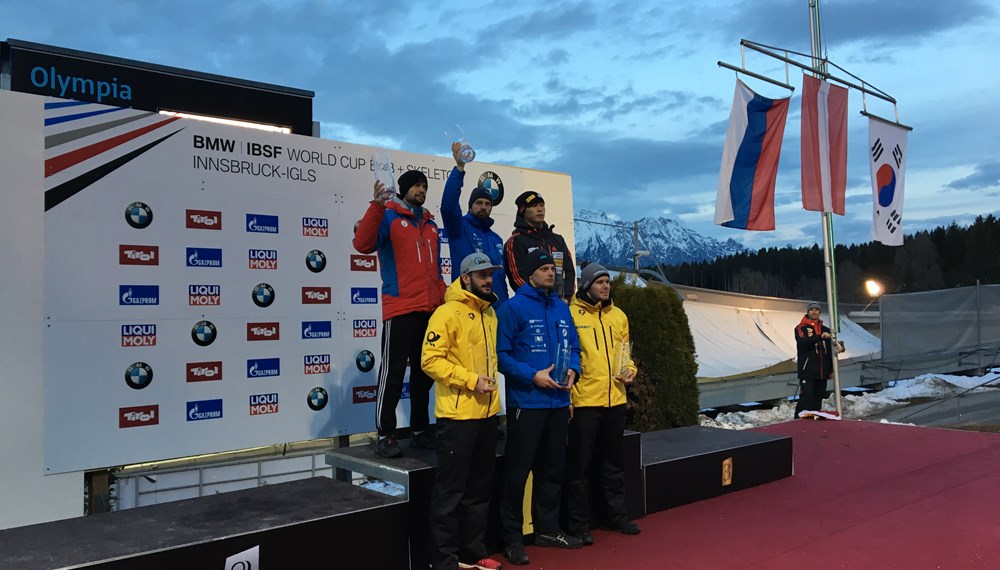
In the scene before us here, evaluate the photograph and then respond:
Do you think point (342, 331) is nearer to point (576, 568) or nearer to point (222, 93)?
point (222, 93)

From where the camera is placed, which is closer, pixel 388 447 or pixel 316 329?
pixel 388 447

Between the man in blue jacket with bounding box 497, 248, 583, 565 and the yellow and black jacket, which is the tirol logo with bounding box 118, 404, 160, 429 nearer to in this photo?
the yellow and black jacket

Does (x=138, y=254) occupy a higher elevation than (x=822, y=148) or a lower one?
lower

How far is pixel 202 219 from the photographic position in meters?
4.82

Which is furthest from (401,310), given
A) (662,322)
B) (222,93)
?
(662,322)

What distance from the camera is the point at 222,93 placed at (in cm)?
598

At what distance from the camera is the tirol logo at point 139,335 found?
4461 mm

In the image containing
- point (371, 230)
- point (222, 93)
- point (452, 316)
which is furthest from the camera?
point (222, 93)

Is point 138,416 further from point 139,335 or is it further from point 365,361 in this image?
point 365,361

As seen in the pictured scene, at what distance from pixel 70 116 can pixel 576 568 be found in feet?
13.5

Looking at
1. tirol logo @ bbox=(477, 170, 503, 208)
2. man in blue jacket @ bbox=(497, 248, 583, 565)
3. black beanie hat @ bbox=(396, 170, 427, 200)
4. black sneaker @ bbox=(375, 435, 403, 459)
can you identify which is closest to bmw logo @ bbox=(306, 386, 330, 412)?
black sneaker @ bbox=(375, 435, 403, 459)

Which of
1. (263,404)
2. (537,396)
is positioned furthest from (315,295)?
(537,396)

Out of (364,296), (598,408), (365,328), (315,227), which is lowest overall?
(598,408)

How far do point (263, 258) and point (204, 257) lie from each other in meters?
0.42
